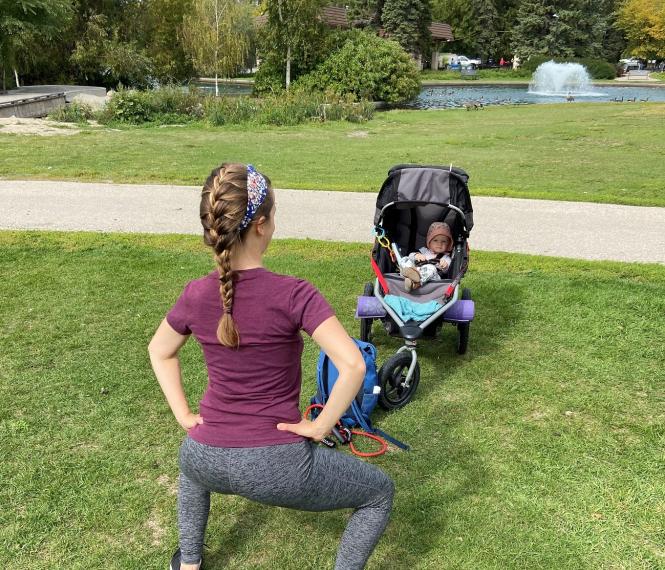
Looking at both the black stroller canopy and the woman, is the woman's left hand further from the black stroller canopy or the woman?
the black stroller canopy

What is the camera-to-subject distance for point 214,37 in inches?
1384

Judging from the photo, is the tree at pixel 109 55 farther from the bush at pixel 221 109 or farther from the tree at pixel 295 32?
the bush at pixel 221 109

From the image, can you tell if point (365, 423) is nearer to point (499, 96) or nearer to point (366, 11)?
point (499, 96)

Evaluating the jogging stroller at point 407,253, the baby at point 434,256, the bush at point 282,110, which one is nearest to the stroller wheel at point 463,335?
the jogging stroller at point 407,253

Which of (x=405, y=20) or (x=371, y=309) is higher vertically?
(x=405, y=20)

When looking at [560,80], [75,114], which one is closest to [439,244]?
[75,114]

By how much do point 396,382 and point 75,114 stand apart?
21.5m

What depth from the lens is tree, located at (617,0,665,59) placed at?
62625mm

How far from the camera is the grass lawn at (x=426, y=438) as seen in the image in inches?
116

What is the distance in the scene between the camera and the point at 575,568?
9.23 ft

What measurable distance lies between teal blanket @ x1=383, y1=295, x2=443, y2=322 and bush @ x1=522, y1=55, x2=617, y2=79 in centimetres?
6041

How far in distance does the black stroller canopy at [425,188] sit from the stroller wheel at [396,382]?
138 centimetres

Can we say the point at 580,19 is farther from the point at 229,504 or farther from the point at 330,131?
the point at 229,504

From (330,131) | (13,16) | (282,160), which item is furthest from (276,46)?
(282,160)
